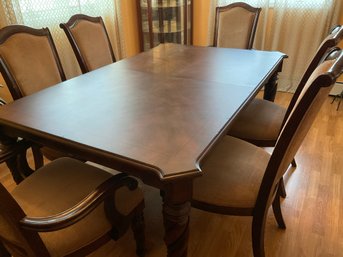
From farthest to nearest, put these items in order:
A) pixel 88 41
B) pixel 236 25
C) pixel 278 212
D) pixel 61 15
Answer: pixel 61 15 < pixel 236 25 < pixel 88 41 < pixel 278 212

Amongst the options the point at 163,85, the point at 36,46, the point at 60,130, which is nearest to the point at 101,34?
the point at 36,46

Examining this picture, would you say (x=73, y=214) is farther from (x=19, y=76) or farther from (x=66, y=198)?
(x=19, y=76)

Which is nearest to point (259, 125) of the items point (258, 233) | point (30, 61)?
point (258, 233)

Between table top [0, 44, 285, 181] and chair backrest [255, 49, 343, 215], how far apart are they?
0.22 metres

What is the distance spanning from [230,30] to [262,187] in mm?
1700

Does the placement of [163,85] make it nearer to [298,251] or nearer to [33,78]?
[33,78]

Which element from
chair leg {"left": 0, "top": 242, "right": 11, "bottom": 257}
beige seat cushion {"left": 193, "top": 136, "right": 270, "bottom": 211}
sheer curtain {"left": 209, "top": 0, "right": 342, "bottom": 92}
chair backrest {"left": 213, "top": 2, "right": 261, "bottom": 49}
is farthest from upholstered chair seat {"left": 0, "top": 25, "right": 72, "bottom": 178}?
sheer curtain {"left": 209, "top": 0, "right": 342, "bottom": 92}

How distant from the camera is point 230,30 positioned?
2.43m

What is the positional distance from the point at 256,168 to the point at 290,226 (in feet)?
1.83

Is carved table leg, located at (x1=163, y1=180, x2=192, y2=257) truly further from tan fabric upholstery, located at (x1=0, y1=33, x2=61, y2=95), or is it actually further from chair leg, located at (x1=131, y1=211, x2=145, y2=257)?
tan fabric upholstery, located at (x1=0, y1=33, x2=61, y2=95)

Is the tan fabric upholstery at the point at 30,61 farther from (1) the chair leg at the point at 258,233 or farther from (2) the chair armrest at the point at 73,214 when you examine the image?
(1) the chair leg at the point at 258,233

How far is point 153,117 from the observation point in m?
1.18

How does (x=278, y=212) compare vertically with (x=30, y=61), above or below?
below

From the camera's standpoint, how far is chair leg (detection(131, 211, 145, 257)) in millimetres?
1312
